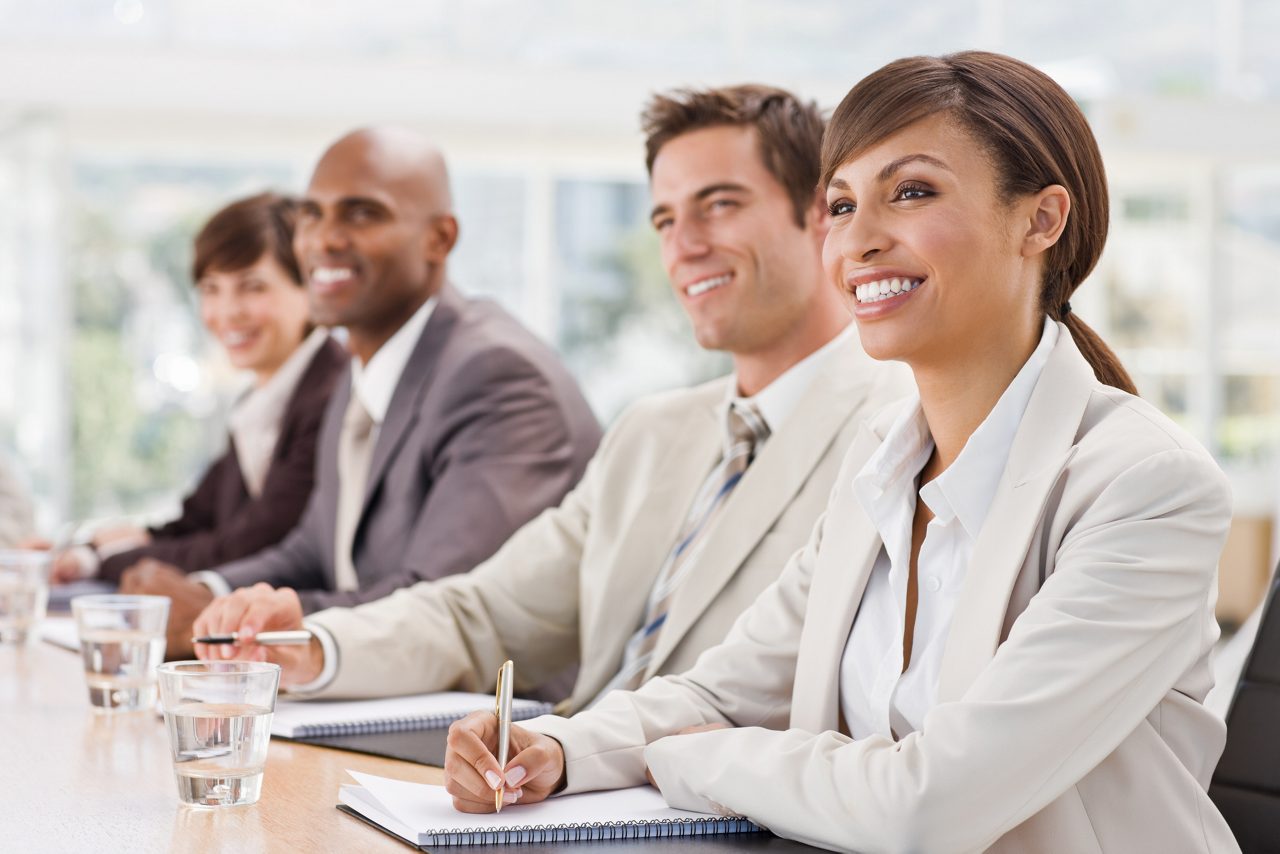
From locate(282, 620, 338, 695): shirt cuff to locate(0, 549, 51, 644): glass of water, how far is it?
73 cm

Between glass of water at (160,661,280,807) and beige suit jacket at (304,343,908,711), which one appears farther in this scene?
beige suit jacket at (304,343,908,711)

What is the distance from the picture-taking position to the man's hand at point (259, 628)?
175 centimetres

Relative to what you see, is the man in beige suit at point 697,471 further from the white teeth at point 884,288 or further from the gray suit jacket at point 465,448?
the white teeth at point 884,288

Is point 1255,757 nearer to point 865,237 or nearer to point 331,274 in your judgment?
point 865,237

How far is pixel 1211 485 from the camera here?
1.18 meters

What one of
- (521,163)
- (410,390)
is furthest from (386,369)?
(521,163)

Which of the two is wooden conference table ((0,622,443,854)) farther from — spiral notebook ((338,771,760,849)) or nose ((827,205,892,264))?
nose ((827,205,892,264))

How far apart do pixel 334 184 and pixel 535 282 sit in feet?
17.5

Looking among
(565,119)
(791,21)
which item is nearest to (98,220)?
(565,119)

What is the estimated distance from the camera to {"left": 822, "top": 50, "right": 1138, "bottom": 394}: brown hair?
51.8 inches

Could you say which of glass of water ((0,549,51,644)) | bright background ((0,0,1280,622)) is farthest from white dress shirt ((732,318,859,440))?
bright background ((0,0,1280,622))

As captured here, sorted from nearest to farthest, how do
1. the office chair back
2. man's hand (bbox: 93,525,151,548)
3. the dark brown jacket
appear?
the office chair back, the dark brown jacket, man's hand (bbox: 93,525,151,548)

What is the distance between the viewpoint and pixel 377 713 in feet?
5.62

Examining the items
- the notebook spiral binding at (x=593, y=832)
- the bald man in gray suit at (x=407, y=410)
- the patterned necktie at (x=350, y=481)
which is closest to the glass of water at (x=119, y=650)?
the bald man in gray suit at (x=407, y=410)
